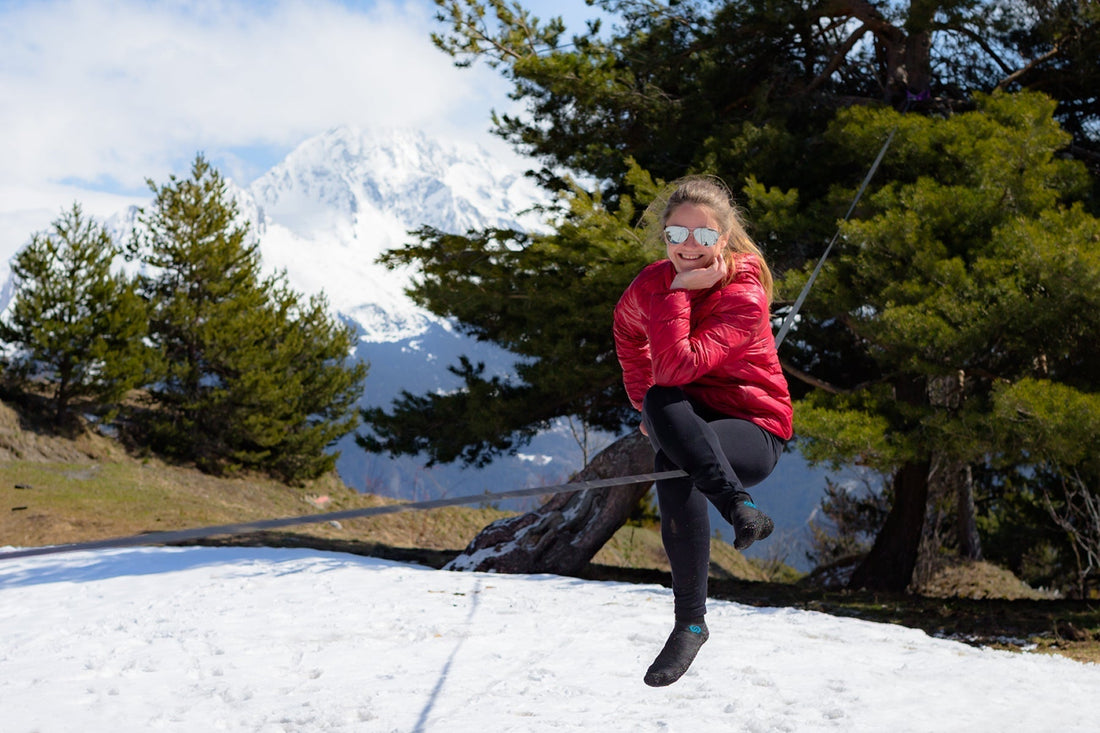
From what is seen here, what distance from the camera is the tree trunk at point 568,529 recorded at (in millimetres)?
8883

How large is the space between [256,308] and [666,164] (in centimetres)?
1355

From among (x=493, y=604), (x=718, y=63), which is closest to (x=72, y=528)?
(x=493, y=604)

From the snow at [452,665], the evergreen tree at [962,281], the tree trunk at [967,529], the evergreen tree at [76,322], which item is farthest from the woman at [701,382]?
the evergreen tree at [76,322]

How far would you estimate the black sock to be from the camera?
7.09 feet

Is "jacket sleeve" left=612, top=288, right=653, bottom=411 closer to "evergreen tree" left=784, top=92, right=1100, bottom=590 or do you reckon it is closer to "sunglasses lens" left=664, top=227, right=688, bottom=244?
"sunglasses lens" left=664, top=227, right=688, bottom=244

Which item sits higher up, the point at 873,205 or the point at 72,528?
the point at 873,205

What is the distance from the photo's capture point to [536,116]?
1042cm

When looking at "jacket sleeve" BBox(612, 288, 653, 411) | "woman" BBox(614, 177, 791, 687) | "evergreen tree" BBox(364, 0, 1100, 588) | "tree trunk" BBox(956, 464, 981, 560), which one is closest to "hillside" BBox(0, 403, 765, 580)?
"evergreen tree" BBox(364, 0, 1100, 588)

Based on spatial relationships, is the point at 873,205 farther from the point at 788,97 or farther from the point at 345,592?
the point at 345,592

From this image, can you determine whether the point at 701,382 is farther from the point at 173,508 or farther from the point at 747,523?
the point at 173,508

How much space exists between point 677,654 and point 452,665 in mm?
3054

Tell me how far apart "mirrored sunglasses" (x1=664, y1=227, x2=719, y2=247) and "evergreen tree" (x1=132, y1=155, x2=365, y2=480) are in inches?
713

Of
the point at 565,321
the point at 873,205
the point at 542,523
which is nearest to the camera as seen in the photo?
the point at 873,205

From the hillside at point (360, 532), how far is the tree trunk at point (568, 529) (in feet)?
1.51
